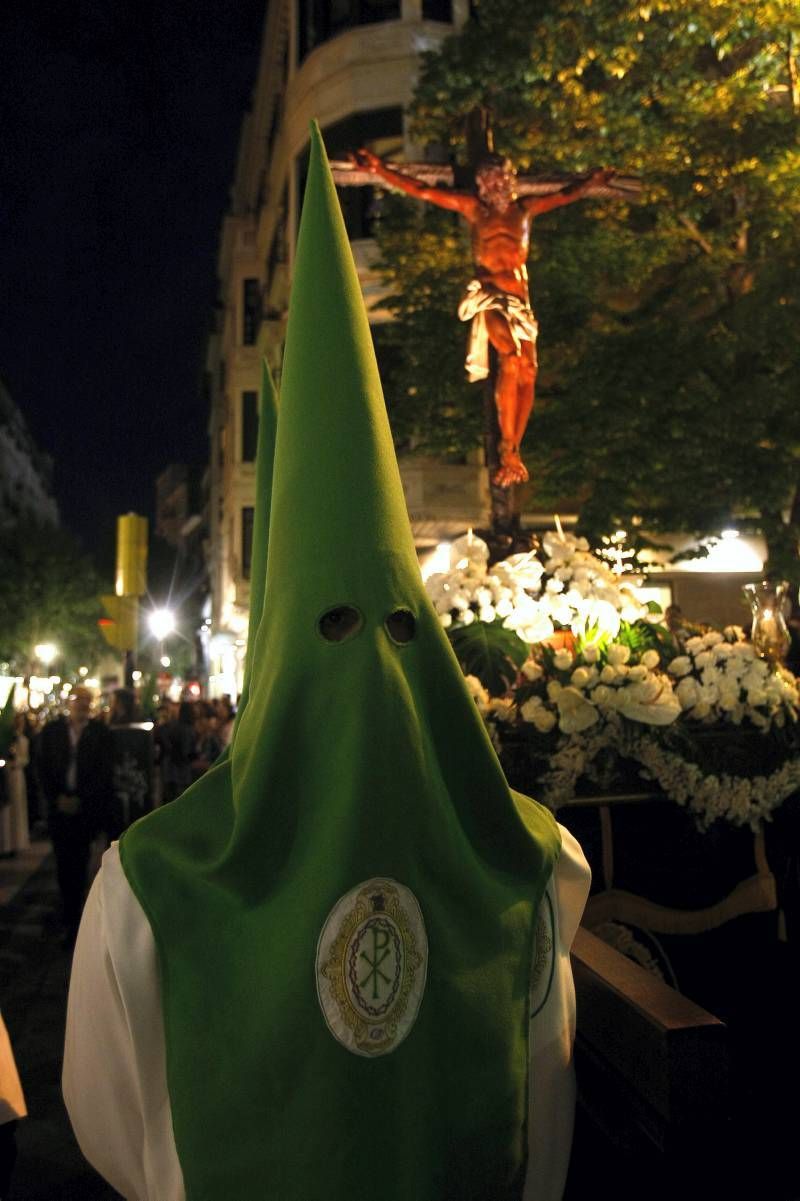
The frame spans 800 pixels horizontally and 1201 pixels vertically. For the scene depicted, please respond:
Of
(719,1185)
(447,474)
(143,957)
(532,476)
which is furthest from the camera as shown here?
(447,474)

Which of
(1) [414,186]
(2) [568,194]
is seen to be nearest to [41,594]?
(1) [414,186]

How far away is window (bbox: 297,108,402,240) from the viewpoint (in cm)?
2084

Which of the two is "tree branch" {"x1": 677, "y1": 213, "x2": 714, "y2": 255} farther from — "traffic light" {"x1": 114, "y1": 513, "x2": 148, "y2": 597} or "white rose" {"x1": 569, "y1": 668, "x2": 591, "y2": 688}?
"white rose" {"x1": 569, "y1": 668, "x2": 591, "y2": 688}

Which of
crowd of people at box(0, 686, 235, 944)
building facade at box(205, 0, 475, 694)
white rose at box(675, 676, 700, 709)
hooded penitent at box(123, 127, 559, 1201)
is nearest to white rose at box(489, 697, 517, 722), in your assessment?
white rose at box(675, 676, 700, 709)

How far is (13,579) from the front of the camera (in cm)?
4797

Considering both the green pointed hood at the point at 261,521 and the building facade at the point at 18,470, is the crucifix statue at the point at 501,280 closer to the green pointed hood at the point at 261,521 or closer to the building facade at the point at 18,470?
the green pointed hood at the point at 261,521

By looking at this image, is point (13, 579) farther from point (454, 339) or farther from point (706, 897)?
point (706, 897)

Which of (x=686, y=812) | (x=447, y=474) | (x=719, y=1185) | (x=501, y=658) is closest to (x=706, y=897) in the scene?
(x=686, y=812)

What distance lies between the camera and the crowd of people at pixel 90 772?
8.55 metres

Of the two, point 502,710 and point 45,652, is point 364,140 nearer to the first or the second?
point 502,710

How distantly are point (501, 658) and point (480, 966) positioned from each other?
7.15ft

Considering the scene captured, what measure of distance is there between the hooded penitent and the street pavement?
2852 millimetres

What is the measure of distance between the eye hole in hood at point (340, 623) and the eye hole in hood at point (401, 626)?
0.06m

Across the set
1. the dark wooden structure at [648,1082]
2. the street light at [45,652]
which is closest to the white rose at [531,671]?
the dark wooden structure at [648,1082]
